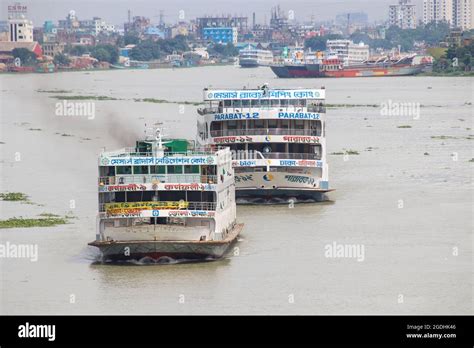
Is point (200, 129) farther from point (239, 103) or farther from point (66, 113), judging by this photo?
point (66, 113)

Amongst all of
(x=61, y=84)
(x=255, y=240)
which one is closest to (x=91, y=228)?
(x=255, y=240)

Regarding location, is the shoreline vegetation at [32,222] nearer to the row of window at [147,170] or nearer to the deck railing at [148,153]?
the deck railing at [148,153]

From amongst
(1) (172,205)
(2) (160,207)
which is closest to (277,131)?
(1) (172,205)

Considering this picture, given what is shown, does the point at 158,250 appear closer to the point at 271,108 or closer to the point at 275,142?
the point at 275,142

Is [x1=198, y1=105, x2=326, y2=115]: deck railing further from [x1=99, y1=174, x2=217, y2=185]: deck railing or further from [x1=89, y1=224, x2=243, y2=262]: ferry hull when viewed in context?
[x1=89, y1=224, x2=243, y2=262]: ferry hull

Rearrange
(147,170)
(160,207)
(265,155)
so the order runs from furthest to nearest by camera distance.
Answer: (265,155) → (147,170) → (160,207)
